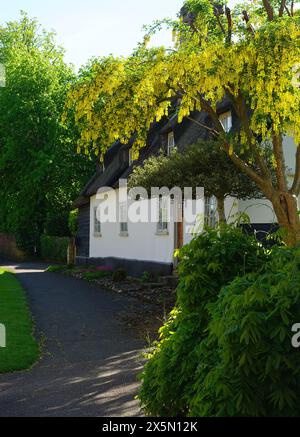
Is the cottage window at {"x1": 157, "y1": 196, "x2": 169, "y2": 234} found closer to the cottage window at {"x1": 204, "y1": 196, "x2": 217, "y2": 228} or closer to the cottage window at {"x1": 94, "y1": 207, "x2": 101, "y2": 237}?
the cottage window at {"x1": 204, "y1": 196, "x2": 217, "y2": 228}

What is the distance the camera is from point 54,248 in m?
37.2

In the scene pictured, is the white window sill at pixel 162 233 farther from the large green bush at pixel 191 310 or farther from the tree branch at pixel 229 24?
the large green bush at pixel 191 310

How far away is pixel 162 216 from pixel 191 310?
1705 cm

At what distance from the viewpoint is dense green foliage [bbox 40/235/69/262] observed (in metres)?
35.6

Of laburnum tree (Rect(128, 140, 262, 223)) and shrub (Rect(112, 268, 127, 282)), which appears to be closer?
laburnum tree (Rect(128, 140, 262, 223))

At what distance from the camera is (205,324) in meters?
4.46

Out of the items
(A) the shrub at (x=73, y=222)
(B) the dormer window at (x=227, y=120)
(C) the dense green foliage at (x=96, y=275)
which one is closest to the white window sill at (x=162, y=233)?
(C) the dense green foliage at (x=96, y=275)

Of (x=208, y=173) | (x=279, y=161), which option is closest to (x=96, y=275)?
(x=208, y=173)

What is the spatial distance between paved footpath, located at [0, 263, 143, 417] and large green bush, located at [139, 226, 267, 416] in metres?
1.81

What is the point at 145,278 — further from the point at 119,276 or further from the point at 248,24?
the point at 248,24

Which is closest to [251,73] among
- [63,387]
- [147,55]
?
[147,55]

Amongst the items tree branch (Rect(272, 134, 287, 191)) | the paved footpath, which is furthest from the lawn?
tree branch (Rect(272, 134, 287, 191))

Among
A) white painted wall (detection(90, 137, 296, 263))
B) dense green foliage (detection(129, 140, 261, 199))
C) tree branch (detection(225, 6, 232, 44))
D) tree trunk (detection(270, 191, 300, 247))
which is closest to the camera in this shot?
tree branch (detection(225, 6, 232, 44))

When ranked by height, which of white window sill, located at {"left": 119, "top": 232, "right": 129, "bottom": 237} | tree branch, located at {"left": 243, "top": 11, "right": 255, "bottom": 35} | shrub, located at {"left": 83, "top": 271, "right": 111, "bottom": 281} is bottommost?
shrub, located at {"left": 83, "top": 271, "right": 111, "bottom": 281}
